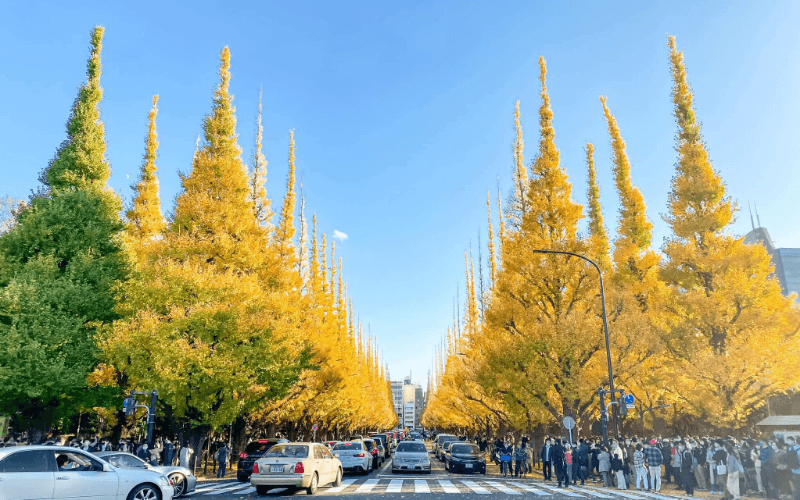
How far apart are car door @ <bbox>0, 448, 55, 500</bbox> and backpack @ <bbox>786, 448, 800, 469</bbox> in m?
17.2

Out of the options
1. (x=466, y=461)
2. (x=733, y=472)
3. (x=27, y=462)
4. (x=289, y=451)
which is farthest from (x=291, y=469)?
(x=466, y=461)

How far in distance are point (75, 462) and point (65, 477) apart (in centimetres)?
43

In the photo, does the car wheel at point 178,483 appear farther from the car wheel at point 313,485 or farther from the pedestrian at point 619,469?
the pedestrian at point 619,469

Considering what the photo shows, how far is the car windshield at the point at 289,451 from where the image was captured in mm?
14273

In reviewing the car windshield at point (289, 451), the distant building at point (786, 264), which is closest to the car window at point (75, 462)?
the car windshield at point (289, 451)

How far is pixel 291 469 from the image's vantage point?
13617 mm

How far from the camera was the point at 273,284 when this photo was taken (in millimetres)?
25391

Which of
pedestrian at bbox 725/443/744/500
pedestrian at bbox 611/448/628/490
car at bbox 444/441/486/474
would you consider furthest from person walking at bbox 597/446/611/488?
car at bbox 444/441/486/474

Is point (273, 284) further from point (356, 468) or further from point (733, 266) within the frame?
point (733, 266)

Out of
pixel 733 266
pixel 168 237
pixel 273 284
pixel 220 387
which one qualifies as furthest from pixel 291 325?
pixel 733 266

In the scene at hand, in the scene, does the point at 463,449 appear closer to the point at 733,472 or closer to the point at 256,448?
the point at 256,448

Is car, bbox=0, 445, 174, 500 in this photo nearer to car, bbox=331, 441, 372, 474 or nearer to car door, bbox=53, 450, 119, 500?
car door, bbox=53, 450, 119, 500

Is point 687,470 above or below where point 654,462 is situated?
below

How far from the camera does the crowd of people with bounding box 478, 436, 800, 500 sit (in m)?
14.1
